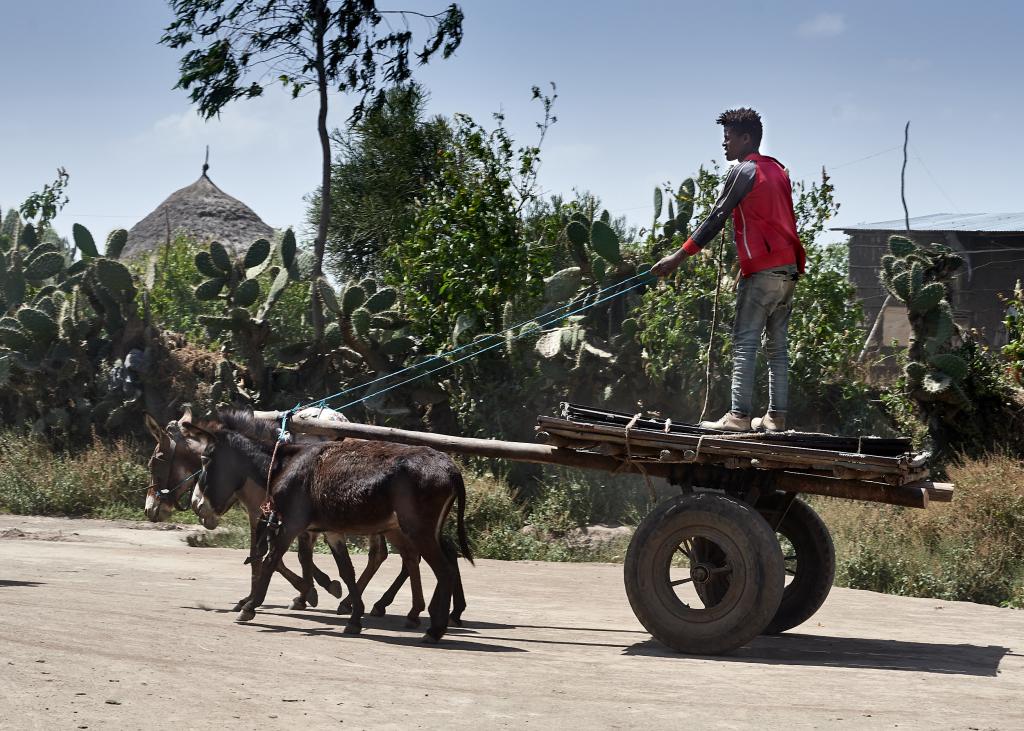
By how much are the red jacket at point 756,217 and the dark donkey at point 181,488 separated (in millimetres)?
4297

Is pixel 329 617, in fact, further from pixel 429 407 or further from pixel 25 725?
pixel 429 407

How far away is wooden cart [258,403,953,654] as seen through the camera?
7.65 meters

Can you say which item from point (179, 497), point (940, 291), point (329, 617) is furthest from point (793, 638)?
point (940, 291)

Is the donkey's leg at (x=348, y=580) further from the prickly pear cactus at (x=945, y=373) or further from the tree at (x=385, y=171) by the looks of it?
the tree at (x=385, y=171)


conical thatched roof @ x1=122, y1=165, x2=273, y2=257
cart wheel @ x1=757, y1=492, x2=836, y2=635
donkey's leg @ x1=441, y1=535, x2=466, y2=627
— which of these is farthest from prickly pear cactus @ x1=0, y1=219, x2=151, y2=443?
cart wheel @ x1=757, y1=492, x2=836, y2=635

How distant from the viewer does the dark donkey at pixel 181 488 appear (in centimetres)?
1009

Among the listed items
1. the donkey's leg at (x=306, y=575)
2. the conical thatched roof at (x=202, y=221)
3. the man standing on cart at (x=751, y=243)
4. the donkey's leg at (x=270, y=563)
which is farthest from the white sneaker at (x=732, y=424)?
the conical thatched roof at (x=202, y=221)

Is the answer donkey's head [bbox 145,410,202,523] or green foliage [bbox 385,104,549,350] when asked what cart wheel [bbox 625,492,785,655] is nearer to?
donkey's head [bbox 145,410,202,523]

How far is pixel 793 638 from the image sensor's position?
360 inches

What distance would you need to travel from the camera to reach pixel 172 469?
33.8 feet

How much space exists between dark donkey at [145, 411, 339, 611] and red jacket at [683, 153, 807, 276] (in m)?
4.30

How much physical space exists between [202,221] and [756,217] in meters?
27.0

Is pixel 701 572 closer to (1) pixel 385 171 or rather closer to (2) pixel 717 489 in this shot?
(2) pixel 717 489

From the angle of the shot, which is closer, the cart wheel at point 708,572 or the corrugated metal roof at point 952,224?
the cart wheel at point 708,572
